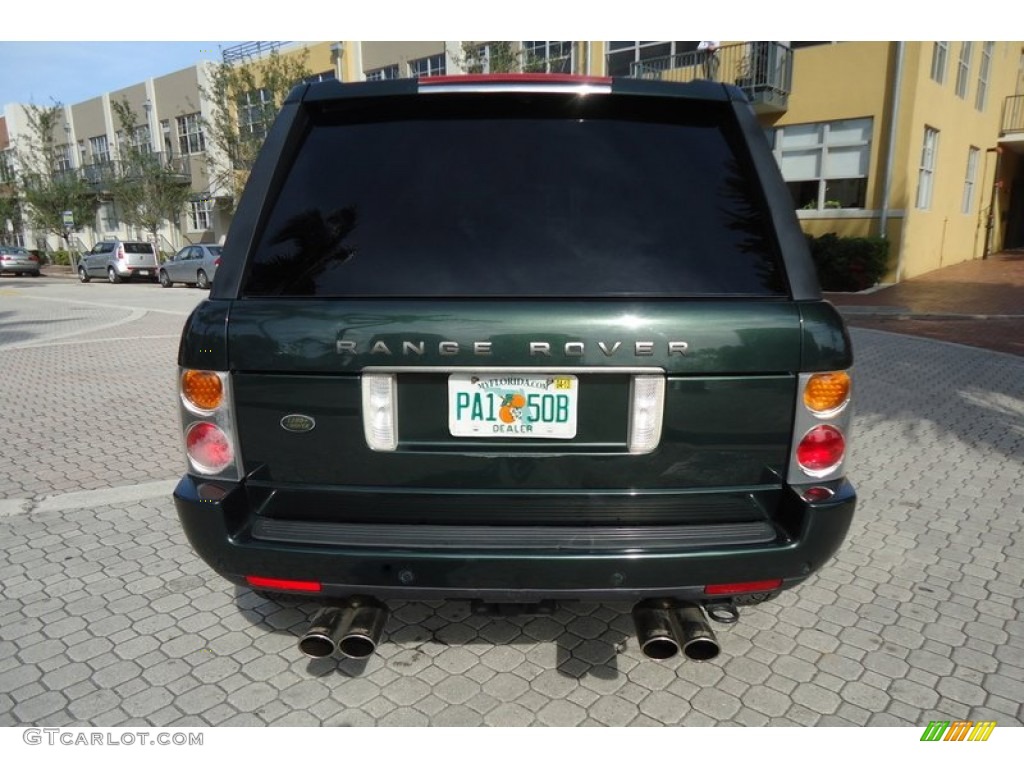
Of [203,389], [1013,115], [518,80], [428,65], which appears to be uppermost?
[428,65]

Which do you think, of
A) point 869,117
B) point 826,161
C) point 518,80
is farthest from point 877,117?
point 518,80

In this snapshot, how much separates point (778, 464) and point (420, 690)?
1.55 metres

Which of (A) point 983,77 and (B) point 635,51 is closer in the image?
(B) point 635,51

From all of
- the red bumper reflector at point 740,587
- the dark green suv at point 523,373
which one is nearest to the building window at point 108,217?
the dark green suv at point 523,373

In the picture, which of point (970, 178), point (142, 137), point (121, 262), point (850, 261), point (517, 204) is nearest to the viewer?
point (517, 204)

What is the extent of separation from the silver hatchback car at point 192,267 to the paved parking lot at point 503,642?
20.1 metres

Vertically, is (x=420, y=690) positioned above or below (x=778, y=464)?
below

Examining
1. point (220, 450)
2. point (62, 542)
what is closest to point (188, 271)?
point (62, 542)

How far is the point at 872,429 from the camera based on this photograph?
5.85 m

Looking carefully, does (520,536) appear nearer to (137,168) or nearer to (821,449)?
(821,449)

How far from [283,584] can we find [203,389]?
68 centimetres

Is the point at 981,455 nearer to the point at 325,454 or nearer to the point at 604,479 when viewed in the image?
the point at 604,479

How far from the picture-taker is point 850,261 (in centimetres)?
1617

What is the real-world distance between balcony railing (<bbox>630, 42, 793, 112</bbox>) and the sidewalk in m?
5.52
